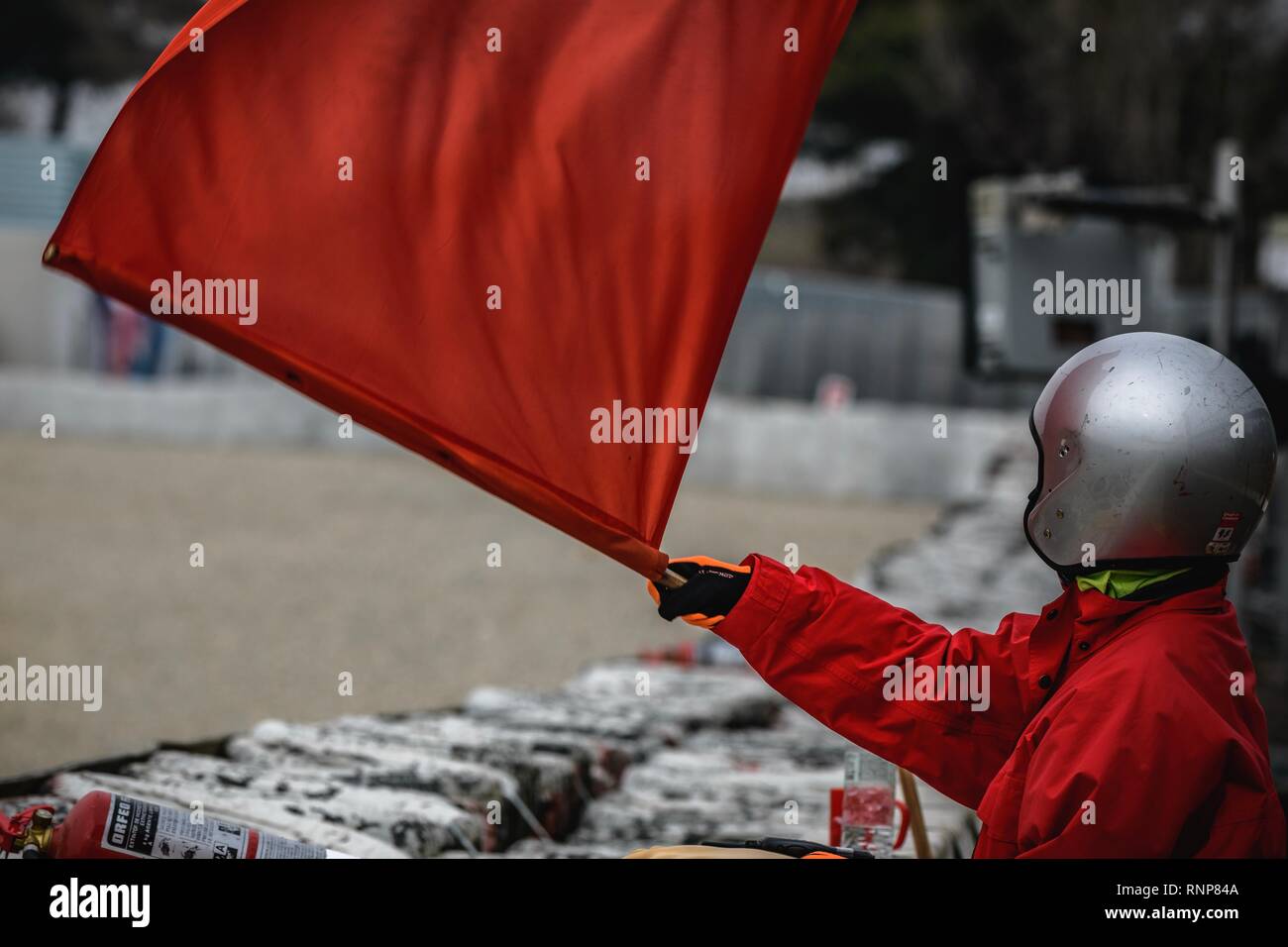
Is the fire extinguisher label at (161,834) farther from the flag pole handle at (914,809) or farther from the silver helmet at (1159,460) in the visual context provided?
the silver helmet at (1159,460)

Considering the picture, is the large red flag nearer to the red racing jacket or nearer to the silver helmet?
the red racing jacket

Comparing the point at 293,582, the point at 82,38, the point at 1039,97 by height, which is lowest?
the point at 293,582

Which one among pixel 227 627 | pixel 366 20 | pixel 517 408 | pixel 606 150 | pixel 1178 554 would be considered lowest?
pixel 227 627

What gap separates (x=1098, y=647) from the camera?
245 centimetres

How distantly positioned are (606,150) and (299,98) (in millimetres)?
547

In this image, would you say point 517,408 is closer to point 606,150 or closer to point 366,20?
point 606,150

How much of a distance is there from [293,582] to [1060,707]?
9709 millimetres

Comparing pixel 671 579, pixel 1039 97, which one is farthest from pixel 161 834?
pixel 1039 97

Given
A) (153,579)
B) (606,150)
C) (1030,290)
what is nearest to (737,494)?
(153,579)

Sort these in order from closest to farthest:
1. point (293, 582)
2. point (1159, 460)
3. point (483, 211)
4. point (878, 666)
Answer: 1. point (1159, 460)
2. point (483, 211)
3. point (878, 666)
4. point (293, 582)

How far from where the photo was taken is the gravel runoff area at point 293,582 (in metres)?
8.00

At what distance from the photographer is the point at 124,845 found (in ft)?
8.89

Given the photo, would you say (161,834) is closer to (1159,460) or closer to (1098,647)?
(1098,647)

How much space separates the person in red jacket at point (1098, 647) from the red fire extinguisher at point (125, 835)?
937 millimetres
